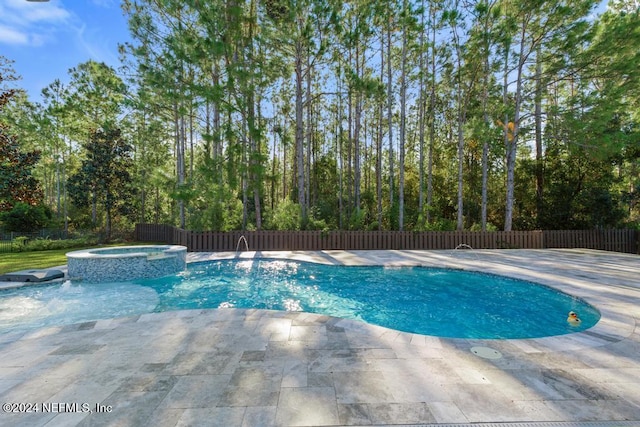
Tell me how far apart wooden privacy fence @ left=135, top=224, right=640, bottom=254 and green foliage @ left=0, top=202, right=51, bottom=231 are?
448 inches

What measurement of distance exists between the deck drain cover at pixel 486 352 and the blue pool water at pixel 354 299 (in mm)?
1274

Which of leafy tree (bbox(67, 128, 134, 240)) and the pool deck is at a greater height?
leafy tree (bbox(67, 128, 134, 240))

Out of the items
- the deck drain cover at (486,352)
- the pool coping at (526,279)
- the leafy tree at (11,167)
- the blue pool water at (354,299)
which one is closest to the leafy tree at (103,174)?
the leafy tree at (11,167)

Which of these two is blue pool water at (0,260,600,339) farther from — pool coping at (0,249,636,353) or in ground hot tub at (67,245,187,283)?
in ground hot tub at (67,245,187,283)

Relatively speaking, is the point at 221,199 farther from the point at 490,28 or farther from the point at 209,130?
the point at 490,28

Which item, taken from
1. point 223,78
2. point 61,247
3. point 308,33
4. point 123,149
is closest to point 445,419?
point 308,33

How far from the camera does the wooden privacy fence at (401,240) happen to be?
11367 millimetres

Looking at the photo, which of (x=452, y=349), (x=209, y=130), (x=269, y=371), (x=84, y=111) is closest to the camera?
(x=269, y=371)

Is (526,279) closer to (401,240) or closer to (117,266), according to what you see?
(401,240)

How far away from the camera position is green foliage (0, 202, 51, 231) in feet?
54.4

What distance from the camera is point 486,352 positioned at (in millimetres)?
3061

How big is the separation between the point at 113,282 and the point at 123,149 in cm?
1314

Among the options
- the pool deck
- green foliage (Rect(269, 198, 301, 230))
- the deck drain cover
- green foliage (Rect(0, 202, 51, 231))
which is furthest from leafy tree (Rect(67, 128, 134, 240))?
the deck drain cover

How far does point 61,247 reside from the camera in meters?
13.1
